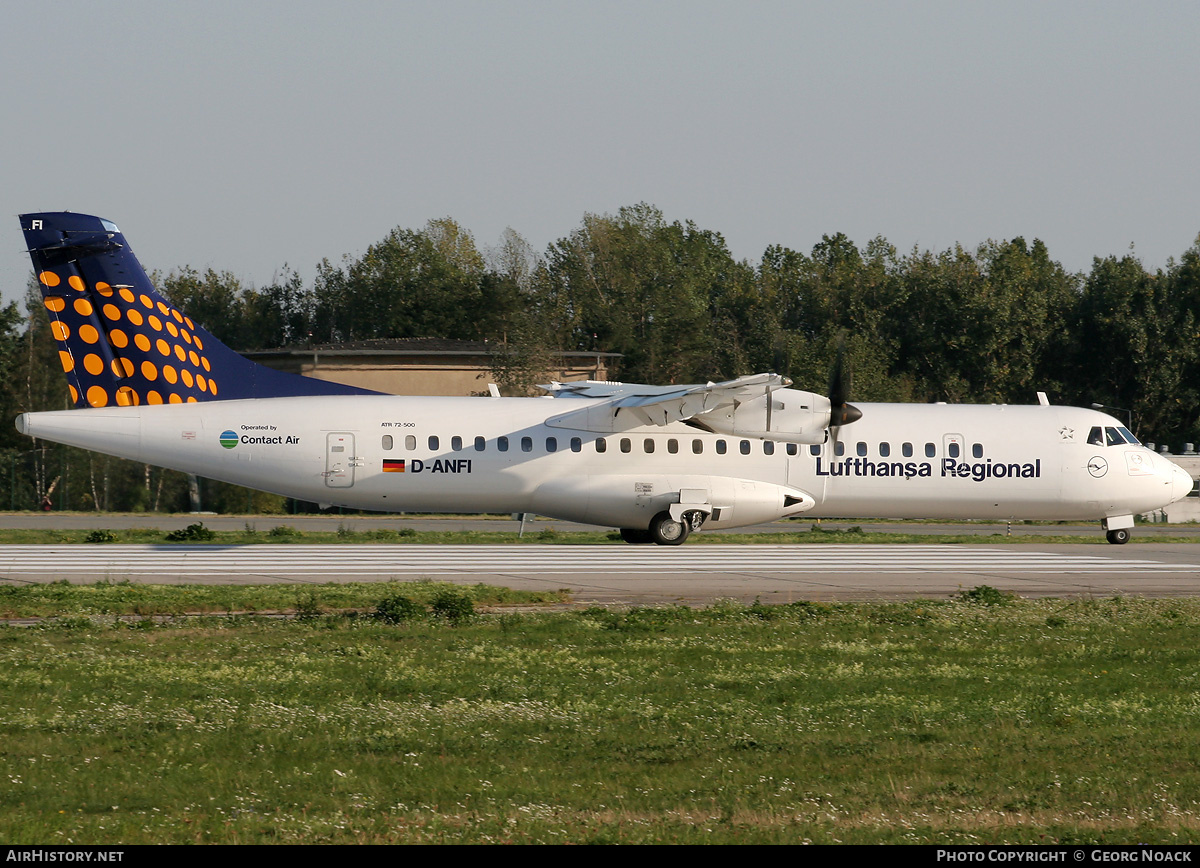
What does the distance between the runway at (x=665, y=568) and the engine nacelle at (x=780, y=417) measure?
2.48 metres

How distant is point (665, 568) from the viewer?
21344 millimetres

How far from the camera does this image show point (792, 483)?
26.6 metres

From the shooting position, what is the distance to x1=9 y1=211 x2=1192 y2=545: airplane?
23.6 metres

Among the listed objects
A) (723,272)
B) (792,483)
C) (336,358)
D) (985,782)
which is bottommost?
(985,782)

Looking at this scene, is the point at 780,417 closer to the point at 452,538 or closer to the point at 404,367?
the point at 452,538

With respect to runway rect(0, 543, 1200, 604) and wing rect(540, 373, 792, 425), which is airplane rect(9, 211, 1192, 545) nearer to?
wing rect(540, 373, 792, 425)

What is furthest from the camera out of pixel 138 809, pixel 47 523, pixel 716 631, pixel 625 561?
pixel 47 523

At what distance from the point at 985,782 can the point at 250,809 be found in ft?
14.8

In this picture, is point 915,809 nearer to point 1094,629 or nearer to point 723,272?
point 1094,629

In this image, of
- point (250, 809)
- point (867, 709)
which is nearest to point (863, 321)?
point (867, 709)

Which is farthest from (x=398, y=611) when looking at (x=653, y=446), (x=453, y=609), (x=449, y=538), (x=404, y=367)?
(x=404, y=367)

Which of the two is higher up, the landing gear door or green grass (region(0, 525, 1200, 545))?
the landing gear door

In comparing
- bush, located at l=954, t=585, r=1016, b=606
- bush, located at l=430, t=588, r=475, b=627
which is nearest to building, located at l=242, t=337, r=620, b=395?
bush, located at l=954, t=585, r=1016, b=606

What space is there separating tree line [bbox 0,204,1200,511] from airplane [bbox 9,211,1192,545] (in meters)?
20.2
